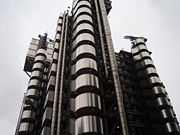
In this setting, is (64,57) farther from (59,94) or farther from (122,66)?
(122,66)

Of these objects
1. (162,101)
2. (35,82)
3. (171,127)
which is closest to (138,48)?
(162,101)

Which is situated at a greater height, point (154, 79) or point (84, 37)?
point (84, 37)

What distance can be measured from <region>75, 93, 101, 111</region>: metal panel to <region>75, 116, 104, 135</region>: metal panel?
2.15 meters

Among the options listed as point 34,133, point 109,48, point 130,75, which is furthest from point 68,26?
point 34,133

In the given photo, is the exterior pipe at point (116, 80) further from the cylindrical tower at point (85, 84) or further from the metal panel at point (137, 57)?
the metal panel at point (137, 57)

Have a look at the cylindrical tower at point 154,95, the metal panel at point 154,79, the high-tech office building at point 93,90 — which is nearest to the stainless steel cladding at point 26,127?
the high-tech office building at point 93,90

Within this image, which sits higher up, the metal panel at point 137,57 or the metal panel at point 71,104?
the metal panel at point 137,57

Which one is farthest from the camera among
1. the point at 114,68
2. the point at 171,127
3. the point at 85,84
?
the point at 171,127

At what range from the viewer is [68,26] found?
5741 cm

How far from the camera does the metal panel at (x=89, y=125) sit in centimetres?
2967

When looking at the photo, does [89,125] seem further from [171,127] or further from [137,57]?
[137,57]

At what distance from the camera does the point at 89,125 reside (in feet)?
98.5

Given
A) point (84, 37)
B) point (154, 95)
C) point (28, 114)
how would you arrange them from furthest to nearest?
point (154, 95) → point (28, 114) → point (84, 37)

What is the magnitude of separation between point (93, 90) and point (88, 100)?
252cm
